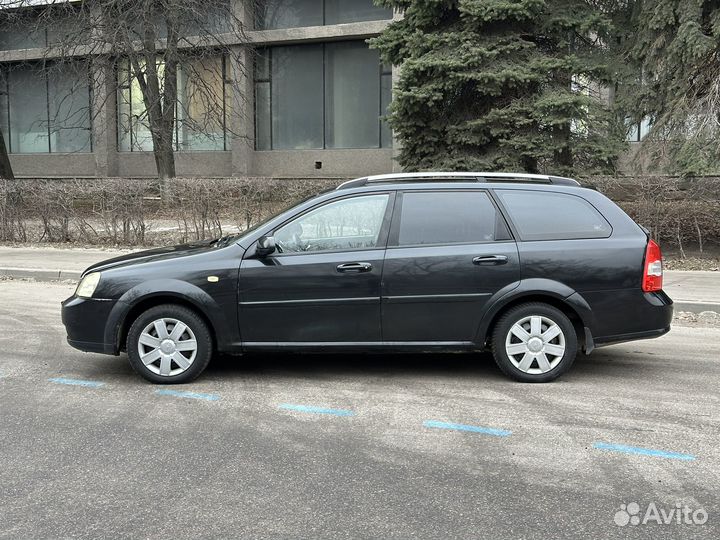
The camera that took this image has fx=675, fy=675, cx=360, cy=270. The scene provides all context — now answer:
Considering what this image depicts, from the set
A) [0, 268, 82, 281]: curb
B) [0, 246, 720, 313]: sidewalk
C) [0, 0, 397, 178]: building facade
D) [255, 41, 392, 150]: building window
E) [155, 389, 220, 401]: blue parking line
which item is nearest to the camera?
[155, 389, 220, 401]: blue parking line

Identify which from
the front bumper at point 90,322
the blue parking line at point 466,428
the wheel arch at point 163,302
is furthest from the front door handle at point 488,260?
the front bumper at point 90,322

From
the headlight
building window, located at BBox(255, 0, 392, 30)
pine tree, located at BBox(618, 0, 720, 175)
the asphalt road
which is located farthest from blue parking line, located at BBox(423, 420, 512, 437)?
building window, located at BBox(255, 0, 392, 30)

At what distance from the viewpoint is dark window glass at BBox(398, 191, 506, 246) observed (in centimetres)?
562

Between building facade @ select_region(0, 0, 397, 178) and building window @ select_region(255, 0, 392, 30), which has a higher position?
building window @ select_region(255, 0, 392, 30)

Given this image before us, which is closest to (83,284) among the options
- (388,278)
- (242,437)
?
(242,437)

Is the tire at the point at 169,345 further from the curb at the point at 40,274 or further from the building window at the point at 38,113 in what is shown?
the building window at the point at 38,113

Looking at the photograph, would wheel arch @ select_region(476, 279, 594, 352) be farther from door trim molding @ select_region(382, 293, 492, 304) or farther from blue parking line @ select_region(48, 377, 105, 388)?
blue parking line @ select_region(48, 377, 105, 388)

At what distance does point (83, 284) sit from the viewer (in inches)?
225

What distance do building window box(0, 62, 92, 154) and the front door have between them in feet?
94.6

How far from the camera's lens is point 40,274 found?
38.6 ft

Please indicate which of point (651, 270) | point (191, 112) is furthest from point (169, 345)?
point (191, 112)

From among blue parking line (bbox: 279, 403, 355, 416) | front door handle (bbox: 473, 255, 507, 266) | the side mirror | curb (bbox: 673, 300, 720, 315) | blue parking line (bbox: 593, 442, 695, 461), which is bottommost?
blue parking line (bbox: 593, 442, 695, 461)

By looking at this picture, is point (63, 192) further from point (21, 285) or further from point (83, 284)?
point (83, 284)

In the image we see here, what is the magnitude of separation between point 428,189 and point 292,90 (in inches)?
934
